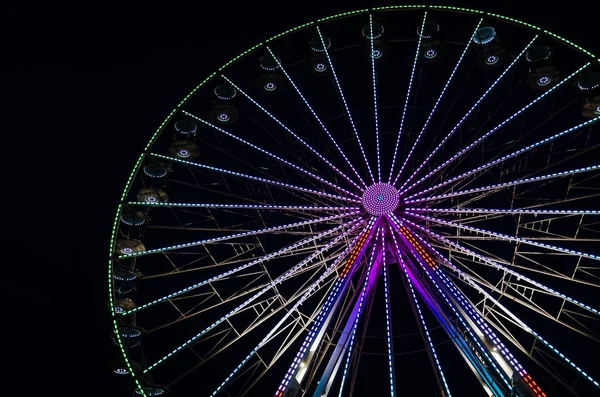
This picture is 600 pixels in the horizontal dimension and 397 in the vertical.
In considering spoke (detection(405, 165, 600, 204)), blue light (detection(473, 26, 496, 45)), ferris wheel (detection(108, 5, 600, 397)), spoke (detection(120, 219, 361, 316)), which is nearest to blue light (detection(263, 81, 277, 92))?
ferris wheel (detection(108, 5, 600, 397))

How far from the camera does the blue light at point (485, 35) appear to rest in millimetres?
16344

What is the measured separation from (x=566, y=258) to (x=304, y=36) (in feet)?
43.8

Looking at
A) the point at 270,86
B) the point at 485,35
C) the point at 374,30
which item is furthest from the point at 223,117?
the point at 485,35

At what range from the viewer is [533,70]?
649 inches

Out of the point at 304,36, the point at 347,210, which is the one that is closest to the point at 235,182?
the point at 304,36

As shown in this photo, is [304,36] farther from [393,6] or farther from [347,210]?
[347,210]

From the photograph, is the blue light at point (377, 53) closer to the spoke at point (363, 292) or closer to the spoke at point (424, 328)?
the spoke at point (424, 328)

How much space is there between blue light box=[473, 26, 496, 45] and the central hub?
4.67 m

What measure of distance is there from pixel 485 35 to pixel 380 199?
5.23m

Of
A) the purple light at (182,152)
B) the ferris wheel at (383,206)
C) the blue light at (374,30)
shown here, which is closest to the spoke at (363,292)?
the ferris wheel at (383,206)

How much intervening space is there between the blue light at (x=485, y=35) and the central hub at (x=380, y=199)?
467 cm

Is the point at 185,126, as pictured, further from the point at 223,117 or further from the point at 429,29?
the point at 429,29

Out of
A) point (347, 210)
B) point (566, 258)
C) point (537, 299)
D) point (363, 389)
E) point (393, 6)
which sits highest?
point (393, 6)

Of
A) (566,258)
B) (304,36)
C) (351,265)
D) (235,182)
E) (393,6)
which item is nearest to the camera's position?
(351,265)
